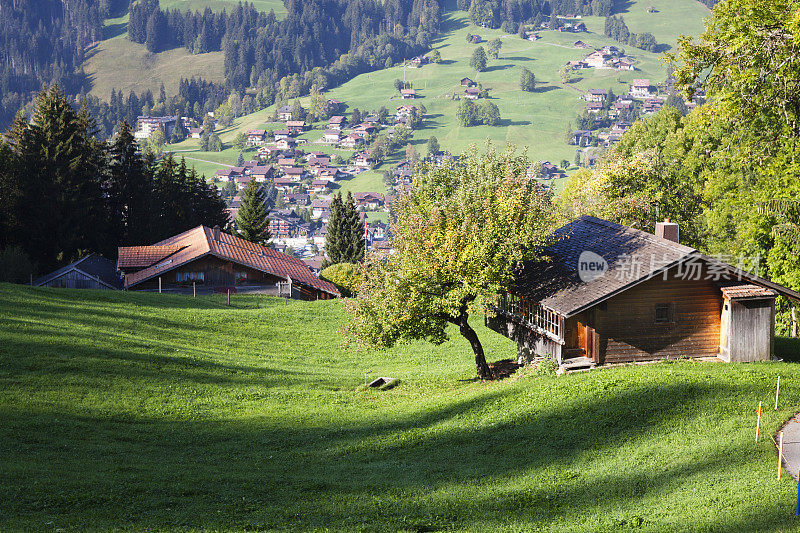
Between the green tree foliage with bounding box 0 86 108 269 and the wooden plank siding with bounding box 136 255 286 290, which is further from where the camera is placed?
the green tree foliage with bounding box 0 86 108 269

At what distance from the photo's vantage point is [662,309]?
104 ft

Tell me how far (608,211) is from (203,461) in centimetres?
4350

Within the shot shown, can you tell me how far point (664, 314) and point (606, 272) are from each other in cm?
296

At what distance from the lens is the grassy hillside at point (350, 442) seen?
1709 cm

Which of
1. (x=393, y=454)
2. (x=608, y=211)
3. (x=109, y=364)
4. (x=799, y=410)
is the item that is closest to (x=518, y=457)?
(x=393, y=454)

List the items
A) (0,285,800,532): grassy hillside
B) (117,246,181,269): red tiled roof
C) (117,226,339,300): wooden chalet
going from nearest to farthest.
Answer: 1. (0,285,800,532): grassy hillside
2. (117,226,339,300): wooden chalet
3. (117,246,181,269): red tiled roof

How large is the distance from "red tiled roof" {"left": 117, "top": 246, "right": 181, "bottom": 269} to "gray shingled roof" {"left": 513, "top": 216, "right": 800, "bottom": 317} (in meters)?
39.0

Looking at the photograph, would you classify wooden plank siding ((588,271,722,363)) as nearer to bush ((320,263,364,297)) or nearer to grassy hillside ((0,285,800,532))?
grassy hillside ((0,285,800,532))

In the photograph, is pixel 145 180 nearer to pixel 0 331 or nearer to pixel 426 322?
pixel 0 331

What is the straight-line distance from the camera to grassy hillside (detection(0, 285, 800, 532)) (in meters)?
17.1

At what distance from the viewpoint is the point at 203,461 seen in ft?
74.5

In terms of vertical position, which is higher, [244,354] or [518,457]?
[518,457]

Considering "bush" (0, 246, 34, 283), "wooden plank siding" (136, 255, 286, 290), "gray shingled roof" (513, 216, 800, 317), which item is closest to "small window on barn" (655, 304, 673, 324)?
"gray shingled roof" (513, 216, 800, 317)

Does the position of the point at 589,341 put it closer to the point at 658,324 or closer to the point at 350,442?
the point at 658,324
